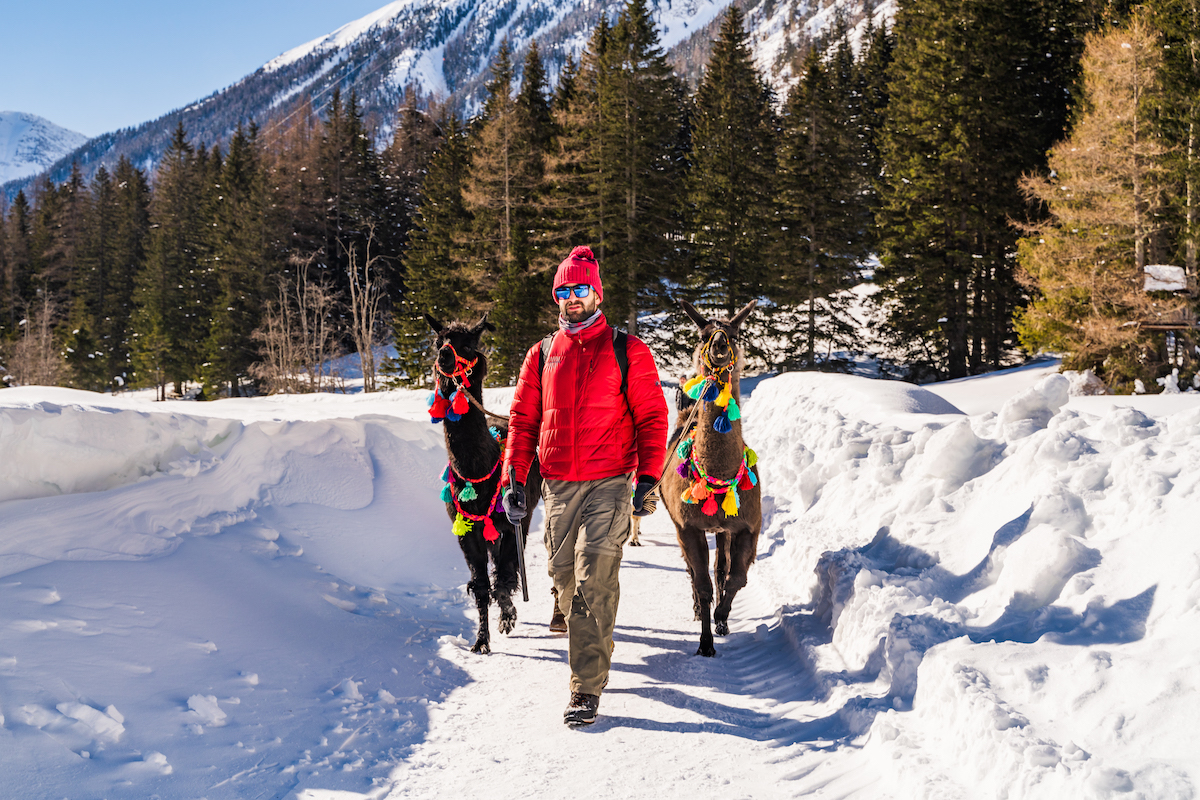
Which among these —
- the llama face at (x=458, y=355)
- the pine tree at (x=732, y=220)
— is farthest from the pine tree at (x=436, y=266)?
the llama face at (x=458, y=355)

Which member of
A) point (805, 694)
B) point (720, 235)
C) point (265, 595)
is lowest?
point (805, 694)

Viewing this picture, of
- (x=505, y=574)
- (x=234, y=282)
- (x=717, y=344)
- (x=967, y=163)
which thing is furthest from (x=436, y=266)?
(x=717, y=344)

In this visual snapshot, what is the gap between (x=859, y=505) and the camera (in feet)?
22.5

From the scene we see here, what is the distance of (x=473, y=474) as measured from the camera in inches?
211

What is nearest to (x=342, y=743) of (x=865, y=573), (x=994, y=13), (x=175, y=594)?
(x=175, y=594)

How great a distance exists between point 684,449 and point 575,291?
173cm

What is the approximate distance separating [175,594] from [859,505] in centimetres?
573

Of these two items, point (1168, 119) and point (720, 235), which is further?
point (720, 235)

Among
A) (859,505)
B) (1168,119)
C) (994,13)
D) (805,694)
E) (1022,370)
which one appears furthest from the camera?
(994,13)

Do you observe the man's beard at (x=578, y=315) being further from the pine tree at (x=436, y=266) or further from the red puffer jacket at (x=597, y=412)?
the pine tree at (x=436, y=266)

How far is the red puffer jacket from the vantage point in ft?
13.5

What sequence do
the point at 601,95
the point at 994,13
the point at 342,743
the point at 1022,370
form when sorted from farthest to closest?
1. the point at 601,95
2. the point at 994,13
3. the point at 1022,370
4. the point at 342,743

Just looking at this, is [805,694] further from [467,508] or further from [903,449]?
[903,449]

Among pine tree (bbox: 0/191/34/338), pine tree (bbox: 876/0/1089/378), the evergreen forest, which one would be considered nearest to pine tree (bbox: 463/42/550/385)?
the evergreen forest
